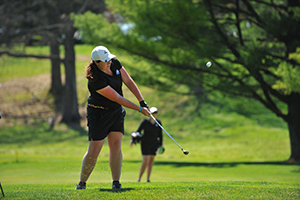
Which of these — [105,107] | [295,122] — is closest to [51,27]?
[295,122]

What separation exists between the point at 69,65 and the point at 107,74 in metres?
20.9

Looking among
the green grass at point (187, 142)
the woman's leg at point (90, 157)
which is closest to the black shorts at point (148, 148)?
the green grass at point (187, 142)

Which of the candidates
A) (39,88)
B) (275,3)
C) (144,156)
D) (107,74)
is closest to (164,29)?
(275,3)

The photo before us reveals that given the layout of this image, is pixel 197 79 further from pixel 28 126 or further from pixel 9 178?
pixel 28 126

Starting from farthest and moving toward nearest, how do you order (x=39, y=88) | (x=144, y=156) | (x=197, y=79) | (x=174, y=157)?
(x=39, y=88) < (x=174, y=157) < (x=197, y=79) < (x=144, y=156)

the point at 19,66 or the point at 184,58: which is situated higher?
the point at 19,66

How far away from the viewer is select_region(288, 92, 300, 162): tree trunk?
552 inches

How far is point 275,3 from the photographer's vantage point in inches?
586

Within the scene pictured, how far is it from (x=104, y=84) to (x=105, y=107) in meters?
0.37

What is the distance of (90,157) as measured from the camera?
511 centimetres

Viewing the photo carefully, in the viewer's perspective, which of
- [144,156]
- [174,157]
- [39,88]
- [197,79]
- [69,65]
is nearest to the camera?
[144,156]

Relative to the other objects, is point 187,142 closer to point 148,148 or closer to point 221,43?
point 221,43

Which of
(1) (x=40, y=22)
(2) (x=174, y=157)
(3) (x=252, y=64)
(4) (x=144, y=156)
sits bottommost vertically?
(2) (x=174, y=157)

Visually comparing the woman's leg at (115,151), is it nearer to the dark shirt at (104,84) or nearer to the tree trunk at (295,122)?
the dark shirt at (104,84)
